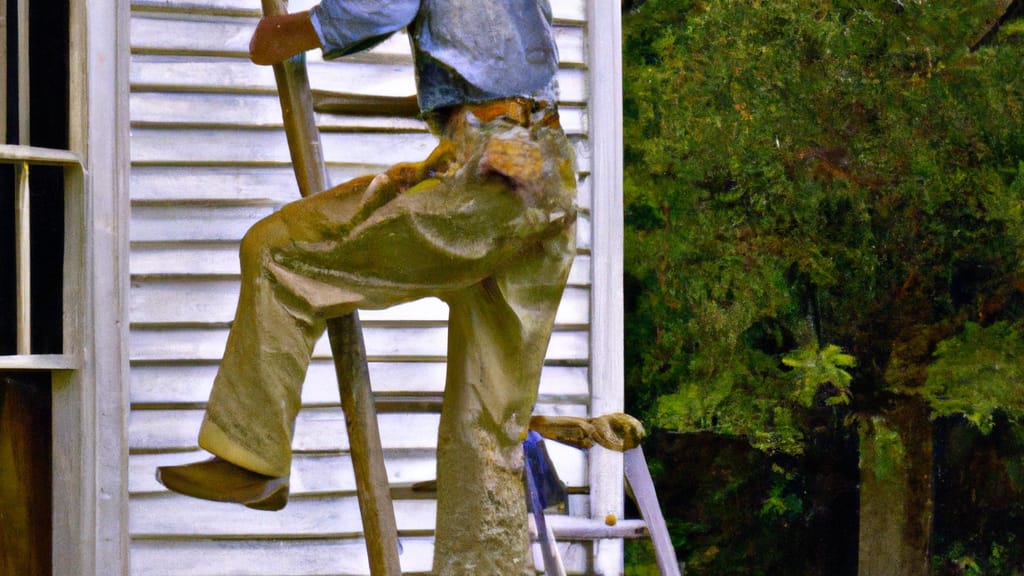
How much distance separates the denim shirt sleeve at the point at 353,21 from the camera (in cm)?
288

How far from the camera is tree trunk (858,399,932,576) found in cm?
793

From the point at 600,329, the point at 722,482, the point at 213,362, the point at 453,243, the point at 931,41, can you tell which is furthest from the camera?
the point at 722,482

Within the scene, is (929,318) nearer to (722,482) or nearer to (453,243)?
(722,482)

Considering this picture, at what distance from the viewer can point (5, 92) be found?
162 inches

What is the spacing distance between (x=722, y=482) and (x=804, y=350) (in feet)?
3.45

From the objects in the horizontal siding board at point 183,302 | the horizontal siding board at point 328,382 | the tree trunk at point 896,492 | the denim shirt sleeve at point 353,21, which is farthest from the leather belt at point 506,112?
the tree trunk at point 896,492

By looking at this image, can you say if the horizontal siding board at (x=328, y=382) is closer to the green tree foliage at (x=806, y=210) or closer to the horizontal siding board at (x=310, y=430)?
the horizontal siding board at (x=310, y=430)

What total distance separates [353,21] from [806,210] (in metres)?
5.41

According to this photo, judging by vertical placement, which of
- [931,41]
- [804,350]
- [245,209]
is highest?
[931,41]

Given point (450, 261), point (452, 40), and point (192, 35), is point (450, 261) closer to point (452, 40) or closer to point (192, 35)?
point (452, 40)

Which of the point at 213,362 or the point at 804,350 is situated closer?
the point at 213,362

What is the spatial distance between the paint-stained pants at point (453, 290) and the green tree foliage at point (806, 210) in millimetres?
4822

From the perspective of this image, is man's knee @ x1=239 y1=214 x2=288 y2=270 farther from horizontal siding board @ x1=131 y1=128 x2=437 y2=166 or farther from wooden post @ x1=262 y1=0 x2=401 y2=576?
horizontal siding board @ x1=131 y1=128 x2=437 y2=166

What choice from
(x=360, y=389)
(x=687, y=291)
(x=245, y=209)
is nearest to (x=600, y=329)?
(x=245, y=209)
